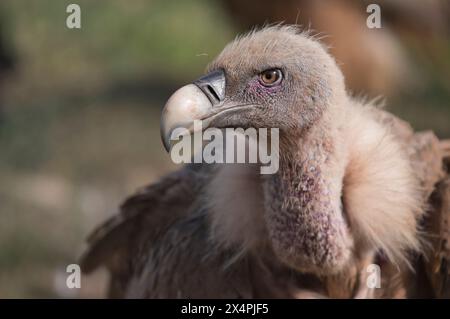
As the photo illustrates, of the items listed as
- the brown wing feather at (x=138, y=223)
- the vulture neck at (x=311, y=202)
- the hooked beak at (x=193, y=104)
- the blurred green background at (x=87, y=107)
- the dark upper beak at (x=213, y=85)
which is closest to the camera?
the hooked beak at (x=193, y=104)

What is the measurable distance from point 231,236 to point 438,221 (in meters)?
0.84

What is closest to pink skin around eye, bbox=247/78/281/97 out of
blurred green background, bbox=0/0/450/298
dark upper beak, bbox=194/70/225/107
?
dark upper beak, bbox=194/70/225/107

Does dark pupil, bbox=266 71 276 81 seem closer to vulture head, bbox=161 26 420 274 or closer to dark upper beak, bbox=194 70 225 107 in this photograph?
vulture head, bbox=161 26 420 274

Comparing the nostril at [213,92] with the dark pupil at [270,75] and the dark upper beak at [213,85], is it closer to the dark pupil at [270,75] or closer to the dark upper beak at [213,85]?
the dark upper beak at [213,85]

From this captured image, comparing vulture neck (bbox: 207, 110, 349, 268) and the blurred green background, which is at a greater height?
the blurred green background

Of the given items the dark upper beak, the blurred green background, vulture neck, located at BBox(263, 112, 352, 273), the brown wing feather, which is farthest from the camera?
the blurred green background

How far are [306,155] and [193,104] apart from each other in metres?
0.51

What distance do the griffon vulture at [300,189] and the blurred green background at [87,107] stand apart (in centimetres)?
225

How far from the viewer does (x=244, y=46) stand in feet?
11.3

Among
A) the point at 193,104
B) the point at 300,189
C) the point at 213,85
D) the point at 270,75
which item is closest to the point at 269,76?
the point at 270,75

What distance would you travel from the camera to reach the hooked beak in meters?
3.23

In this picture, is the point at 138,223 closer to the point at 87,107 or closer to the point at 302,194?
the point at 302,194

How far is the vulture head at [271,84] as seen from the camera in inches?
135

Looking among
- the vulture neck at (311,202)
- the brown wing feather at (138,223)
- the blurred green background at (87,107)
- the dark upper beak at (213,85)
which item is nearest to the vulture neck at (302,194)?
the vulture neck at (311,202)
